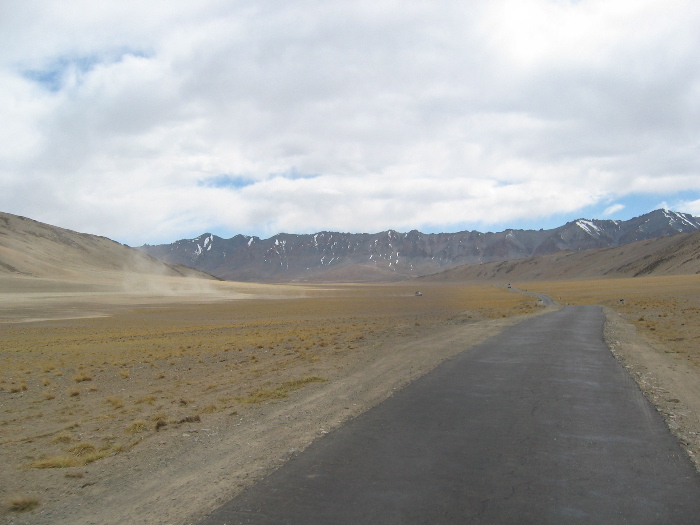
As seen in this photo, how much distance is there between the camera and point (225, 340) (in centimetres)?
2764

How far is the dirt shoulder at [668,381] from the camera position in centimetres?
823

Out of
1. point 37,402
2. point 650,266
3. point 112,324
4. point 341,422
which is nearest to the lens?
point 341,422

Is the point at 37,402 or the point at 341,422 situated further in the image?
the point at 37,402

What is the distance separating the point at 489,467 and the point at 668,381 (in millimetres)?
8391

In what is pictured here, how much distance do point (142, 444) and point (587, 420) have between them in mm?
7568

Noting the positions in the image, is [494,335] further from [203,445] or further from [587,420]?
[203,445]

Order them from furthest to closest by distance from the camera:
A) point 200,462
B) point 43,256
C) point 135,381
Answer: point 43,256, point 135,381, point 200,462

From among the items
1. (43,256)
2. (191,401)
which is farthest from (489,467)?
(43,256)

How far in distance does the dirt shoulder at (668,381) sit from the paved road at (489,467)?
289mm

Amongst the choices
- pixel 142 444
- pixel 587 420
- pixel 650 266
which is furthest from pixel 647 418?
pixel 650 266

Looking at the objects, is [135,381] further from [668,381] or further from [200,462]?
[668,381]

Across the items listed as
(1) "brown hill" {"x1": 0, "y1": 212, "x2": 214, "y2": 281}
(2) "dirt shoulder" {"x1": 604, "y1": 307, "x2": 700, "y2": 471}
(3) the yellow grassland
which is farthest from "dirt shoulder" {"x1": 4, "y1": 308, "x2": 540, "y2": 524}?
(1) "brown hill" {"x1": 0, "y1": 212, "x2": 214, "y2": 281}

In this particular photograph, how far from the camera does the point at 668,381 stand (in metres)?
12.4

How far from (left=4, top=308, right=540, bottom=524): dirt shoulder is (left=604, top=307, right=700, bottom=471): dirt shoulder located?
5.27m
